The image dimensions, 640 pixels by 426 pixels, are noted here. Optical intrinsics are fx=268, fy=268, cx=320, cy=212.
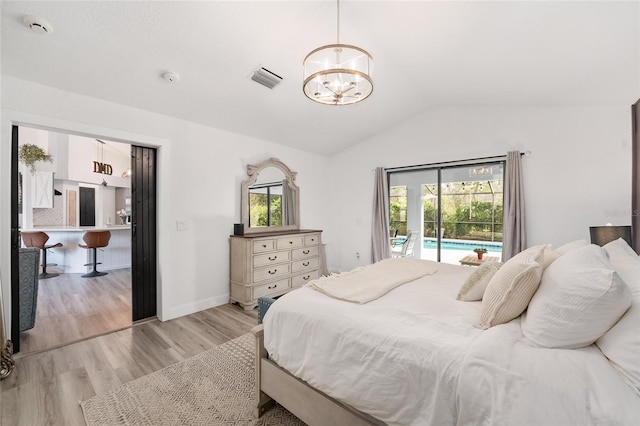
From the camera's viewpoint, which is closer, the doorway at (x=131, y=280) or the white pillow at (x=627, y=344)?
the white pillow at (x=627, y=344)

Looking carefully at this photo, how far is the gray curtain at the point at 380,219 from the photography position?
4836 millimetres

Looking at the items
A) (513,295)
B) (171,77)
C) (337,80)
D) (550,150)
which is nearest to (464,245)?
(550,150)

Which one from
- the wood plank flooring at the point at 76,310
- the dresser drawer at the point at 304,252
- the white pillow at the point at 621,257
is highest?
the white pillow at the point at 621,257

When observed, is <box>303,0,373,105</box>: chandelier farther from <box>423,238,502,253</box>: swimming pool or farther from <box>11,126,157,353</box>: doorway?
<box>423,238,502,253</box>: swimming pool

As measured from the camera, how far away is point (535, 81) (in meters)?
2.91

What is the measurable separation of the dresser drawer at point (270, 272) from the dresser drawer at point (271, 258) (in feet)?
0.21

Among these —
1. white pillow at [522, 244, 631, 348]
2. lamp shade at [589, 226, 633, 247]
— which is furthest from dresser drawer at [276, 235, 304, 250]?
lamp shade at [589, 226, 633, 247]

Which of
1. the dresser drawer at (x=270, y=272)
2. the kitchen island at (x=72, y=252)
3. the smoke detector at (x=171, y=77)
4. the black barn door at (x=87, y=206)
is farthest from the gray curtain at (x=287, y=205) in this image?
the black barn door at (x=87, y=206)

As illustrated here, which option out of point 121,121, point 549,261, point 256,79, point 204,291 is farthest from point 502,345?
point 121,121

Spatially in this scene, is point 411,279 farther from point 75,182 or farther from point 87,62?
point 75,182

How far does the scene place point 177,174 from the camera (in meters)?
3.28

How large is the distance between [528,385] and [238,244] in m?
3.31

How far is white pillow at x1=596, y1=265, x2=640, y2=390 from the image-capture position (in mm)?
870

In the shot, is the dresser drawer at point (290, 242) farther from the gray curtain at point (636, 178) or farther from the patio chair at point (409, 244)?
the gray curtain at point (636, 178)
